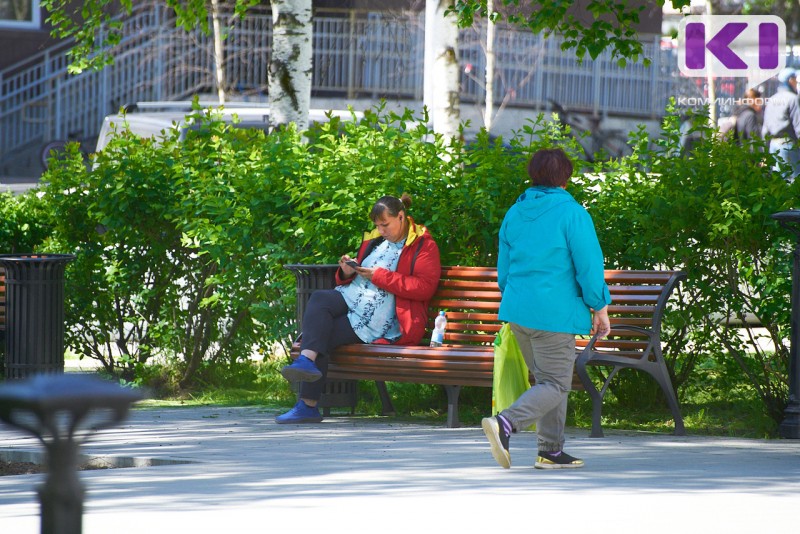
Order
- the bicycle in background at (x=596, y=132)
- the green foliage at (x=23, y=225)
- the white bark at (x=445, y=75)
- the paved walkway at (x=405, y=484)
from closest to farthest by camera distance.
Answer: the paved walkway at (x=405, y=484), the green foliage at (x=23, y=225), the white bark at (x=445, y=75), the bicycle in background at (x=596, y=132)

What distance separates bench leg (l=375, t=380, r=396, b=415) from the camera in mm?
8680

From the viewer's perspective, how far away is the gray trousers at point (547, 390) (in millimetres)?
6453

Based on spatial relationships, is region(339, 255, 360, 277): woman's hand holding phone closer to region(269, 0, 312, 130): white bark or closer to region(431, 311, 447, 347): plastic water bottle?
region(431, 311, 447, 347): plastic water bottle

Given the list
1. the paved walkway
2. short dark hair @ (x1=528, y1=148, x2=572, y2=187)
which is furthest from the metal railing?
short dark hair @ (x1=528, y1=148, x2=572, y2=187)

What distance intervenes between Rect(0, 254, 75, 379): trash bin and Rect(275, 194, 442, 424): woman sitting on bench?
197 cm

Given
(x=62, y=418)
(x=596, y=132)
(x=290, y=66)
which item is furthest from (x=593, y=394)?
(x=596, y=132)

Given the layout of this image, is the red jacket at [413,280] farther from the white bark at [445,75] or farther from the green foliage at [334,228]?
the white bark at [445,75]

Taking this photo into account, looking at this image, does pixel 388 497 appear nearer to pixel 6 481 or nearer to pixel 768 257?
pixel 6 481

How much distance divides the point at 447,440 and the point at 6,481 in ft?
8.00

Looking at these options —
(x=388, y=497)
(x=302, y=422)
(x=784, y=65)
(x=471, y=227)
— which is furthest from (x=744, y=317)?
(x=784, y=65)

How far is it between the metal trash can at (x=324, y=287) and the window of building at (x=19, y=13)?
25964mm

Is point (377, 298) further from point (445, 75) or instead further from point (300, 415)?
point (445, 75)

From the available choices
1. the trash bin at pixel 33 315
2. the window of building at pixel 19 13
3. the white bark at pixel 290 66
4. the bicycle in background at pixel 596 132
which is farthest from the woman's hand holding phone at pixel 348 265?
the window of building at pixel 19 13

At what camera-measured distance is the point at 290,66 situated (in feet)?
36.4
